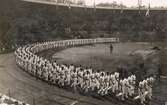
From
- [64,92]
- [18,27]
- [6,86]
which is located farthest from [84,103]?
[18,27]

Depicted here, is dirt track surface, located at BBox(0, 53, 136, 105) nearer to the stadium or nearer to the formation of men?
the stadium

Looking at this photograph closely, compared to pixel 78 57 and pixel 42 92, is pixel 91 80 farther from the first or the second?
pixel 78 57

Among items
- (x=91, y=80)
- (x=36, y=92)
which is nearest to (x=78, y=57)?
(x=36, y=92)

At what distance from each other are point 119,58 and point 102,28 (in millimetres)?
34771

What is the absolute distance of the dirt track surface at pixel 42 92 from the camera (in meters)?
22.0

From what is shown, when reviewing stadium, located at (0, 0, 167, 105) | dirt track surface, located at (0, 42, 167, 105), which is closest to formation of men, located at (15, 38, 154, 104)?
stadium, located at (0, 0, 167, 105)

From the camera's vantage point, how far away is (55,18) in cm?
7575

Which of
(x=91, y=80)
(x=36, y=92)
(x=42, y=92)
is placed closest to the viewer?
(x=91, y=80)

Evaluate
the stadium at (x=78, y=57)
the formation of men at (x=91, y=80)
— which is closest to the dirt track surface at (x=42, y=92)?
the stadium at (x=78, y=57)

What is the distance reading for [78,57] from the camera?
42.5m

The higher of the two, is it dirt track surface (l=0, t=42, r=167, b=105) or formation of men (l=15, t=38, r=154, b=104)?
formation of men (l=15, t=38, r=154, b=104)

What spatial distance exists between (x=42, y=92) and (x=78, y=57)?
1836 cm

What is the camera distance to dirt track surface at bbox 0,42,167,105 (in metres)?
22.0

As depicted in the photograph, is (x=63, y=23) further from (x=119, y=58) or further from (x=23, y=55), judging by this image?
(x=23, y=55)
